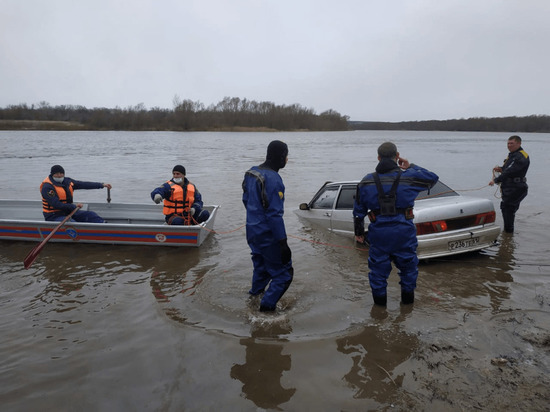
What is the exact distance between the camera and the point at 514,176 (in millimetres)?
7934

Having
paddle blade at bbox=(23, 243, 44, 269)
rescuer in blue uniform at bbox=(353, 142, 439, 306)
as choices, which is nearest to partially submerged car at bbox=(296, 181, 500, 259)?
rescuer in blue uniform at bbox=(353, 142, 439, 306)

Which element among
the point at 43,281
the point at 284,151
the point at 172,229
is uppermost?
the point at 284,151

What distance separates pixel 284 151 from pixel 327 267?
291cm

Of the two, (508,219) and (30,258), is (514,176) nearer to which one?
(508,219)

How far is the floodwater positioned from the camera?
3.35m

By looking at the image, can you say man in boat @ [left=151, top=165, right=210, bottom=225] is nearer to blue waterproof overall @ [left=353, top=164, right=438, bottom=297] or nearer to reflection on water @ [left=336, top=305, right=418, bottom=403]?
blue waterproof overall @ [left=353, top=164, right=438, bottom=297]


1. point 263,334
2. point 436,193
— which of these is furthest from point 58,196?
point 436,193

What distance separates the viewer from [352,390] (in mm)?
3379

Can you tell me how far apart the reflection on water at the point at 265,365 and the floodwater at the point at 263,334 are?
0.6 inches

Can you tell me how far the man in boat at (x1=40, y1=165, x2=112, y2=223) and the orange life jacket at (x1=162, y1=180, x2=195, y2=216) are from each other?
6.33 ft

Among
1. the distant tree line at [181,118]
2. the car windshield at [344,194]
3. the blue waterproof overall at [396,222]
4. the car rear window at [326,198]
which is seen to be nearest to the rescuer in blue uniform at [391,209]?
the blue waterproof overall at [396,222]

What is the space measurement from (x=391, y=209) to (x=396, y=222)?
168 millimetres

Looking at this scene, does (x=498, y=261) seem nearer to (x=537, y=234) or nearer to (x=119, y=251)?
(x=537, y=234)

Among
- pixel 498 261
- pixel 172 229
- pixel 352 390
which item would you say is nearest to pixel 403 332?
pixel 352 390
